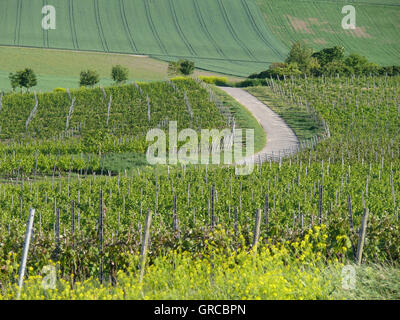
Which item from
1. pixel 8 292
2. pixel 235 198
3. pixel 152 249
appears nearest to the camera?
pixel 8 292

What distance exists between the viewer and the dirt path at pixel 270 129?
38.0 m

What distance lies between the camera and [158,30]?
9000cm

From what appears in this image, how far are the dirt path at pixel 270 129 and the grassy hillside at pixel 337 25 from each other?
37.3 meters

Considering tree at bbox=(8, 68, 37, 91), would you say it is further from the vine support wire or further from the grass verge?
the vine support wire

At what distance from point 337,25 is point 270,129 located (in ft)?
186

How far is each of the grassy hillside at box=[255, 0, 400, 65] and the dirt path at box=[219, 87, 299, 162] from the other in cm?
3728

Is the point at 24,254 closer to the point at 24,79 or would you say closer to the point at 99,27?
the point at 24,79

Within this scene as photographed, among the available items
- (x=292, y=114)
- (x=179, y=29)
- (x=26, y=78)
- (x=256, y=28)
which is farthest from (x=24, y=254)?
(x=256, y=28)

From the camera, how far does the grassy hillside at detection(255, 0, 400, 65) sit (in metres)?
90.2

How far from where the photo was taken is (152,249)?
1469 centimetres

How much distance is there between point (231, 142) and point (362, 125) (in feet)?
31.9

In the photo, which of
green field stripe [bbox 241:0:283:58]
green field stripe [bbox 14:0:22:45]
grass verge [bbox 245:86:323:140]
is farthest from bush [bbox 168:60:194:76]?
green field stripe [bbox 14:0:22:45]
